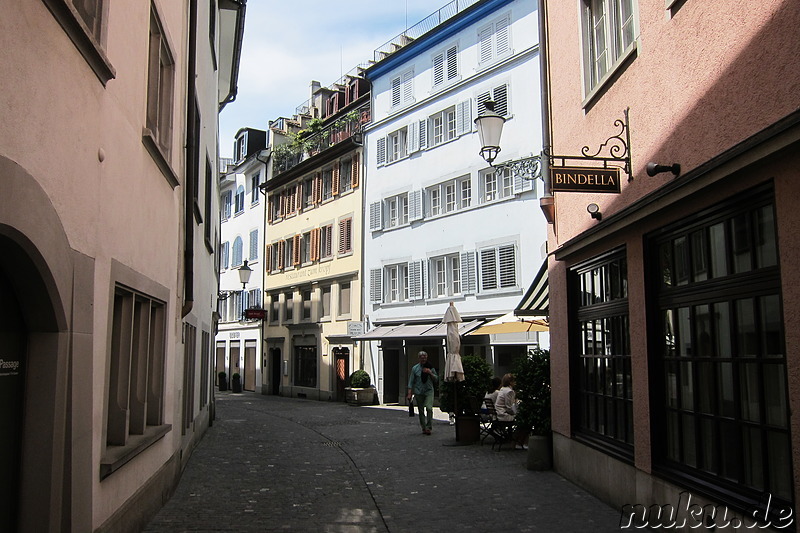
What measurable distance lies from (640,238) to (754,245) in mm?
2060

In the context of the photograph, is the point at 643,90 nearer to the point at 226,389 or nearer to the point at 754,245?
the point at 754,245

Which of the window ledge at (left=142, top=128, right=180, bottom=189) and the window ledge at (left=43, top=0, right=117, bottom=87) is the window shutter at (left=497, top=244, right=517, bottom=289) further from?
the window ledge at (left=43, top=0, right=117, bottom=87)

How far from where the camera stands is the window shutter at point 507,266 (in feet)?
76.9

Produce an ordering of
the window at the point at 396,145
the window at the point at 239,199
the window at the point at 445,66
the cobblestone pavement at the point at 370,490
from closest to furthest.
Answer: the cobblestone pavement at the point at 370,490
the window at the point at 445,66
the window at the point at 396,145
the window at the point at 239,199

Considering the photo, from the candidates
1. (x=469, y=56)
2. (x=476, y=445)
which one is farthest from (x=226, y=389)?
(x=476, y=445)

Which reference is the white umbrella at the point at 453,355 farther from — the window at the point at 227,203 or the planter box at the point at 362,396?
the window at the point at 227,203

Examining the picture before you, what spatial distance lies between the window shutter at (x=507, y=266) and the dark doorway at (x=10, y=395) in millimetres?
19727

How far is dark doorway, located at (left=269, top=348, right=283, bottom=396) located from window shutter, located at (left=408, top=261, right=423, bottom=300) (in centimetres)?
1341

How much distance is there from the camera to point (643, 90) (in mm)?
7324

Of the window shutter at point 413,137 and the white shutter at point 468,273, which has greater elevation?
the window shutter at point 413,137

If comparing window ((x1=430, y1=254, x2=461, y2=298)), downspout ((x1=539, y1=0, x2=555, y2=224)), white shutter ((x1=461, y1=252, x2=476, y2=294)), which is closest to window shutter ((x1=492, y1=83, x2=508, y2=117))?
white shutter ((x1=461, y1=252, x2=476, y2=294))

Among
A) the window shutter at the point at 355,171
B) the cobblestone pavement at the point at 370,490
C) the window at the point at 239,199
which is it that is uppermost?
the window at the point at 239,199

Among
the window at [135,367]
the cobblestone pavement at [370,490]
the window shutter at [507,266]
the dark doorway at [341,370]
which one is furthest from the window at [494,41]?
the window at [135,367]

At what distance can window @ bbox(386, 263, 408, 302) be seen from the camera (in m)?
29.1
